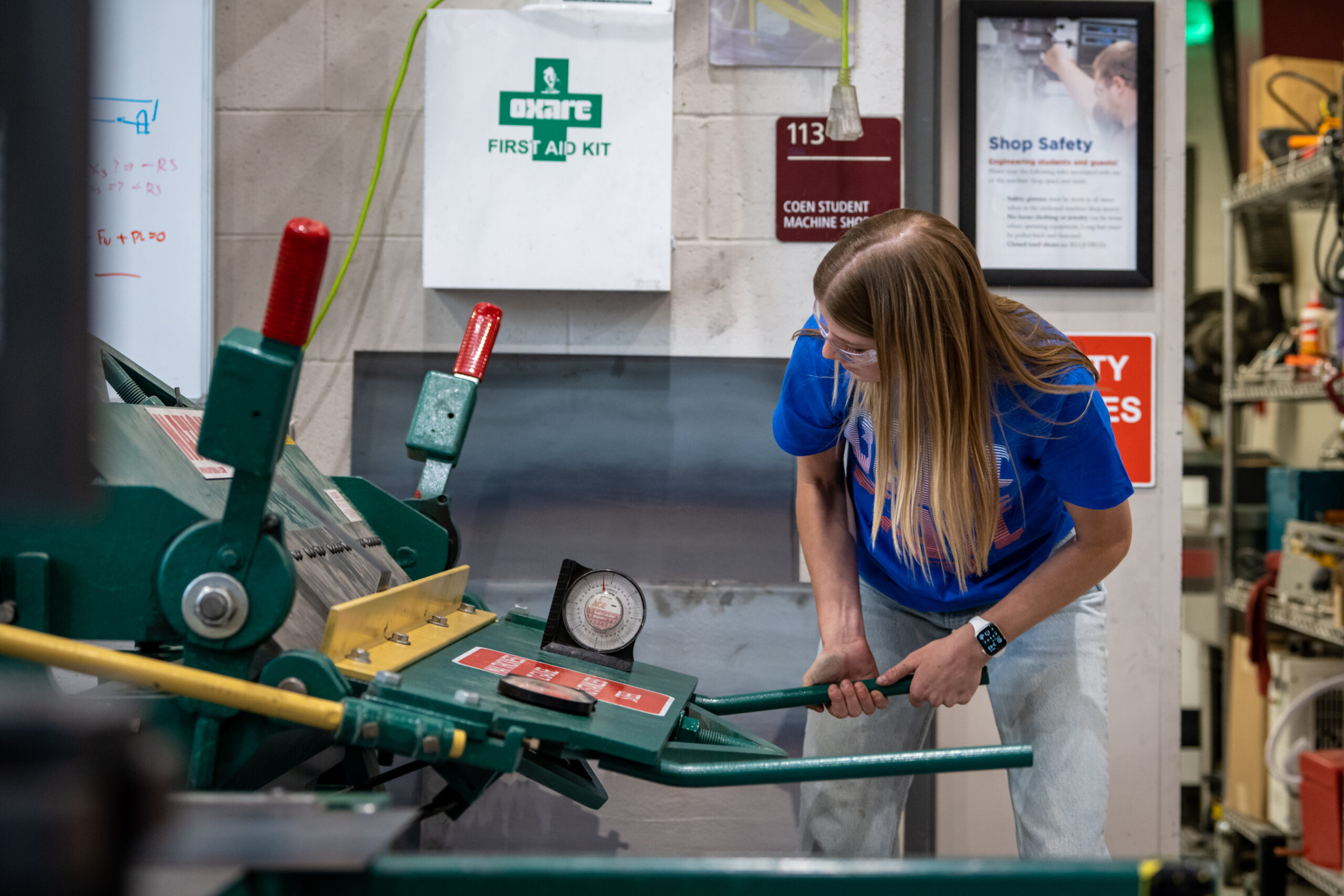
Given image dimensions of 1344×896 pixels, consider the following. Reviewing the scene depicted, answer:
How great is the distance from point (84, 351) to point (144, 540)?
2.18 feet

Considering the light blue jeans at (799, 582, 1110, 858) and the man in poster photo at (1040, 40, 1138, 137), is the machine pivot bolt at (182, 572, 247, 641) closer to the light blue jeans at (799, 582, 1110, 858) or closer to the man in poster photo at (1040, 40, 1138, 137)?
the light blue jeans at (799, 582, 1110, 858)

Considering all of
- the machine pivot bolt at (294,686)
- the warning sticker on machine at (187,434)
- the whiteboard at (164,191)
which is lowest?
the machine pivot bolt at (294,686)

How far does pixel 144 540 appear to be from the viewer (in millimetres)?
928

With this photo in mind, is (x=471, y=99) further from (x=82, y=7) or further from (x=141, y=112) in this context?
(x=82, y=7)

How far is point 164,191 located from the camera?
2000mm

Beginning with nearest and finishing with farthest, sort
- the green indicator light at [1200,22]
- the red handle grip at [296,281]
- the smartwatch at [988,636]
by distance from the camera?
the red handle grip at [296,281] < the smartwatch at [988,636] < the green indicator light at [1200,22]

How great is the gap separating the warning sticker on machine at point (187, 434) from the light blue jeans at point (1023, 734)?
0.88m

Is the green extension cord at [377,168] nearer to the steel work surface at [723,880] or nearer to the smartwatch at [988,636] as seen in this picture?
the smartwatch at [988,636]

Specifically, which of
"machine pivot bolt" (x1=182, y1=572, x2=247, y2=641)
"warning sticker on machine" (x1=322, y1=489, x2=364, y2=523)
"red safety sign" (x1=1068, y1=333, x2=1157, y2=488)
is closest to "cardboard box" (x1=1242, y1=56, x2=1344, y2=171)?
"red safety sign" (x1=1068, y1=333, x2=1157, y2=488)

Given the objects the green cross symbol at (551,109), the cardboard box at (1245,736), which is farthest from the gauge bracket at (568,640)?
the cardboard box at (1245,736)

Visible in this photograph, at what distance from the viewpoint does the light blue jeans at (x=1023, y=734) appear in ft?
4.50

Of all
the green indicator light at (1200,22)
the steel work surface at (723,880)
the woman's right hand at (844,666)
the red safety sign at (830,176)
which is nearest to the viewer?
the steel work surface at (723,880)

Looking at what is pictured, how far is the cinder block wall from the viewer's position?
2.09 m

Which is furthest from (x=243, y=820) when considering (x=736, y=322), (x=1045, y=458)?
(x=736, y=322)
